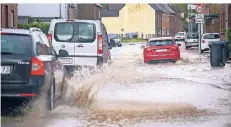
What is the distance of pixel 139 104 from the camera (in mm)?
11531

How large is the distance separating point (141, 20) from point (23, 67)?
284ft

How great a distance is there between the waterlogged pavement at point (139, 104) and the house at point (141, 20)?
248 ft

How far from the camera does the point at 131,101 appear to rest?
12.0 m

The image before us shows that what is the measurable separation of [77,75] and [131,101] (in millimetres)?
4571

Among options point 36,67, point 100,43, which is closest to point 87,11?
point 100,43

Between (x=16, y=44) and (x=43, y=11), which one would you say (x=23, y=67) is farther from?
(x=43, y=11)

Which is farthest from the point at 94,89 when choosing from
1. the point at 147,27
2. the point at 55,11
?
the point at 147,27

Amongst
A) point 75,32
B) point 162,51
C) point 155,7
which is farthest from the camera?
point 155,7

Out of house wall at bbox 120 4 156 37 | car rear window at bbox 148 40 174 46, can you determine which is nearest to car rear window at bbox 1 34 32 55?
car rear window at bbox 148 40 174 46

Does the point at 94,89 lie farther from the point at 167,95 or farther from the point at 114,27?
the point at 114,27

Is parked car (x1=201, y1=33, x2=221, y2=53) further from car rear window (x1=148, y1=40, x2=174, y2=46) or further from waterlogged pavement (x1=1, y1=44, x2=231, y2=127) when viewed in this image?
waterlogged pavement (x1=1, y1=44, x2=231, y2=127)

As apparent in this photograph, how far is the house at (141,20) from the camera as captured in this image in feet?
310

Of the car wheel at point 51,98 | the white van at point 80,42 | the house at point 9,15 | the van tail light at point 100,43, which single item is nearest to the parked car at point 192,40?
the house at point 9,15

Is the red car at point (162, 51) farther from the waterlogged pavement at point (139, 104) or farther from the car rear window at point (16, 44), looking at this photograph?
the car rear window at point (16, 44)
